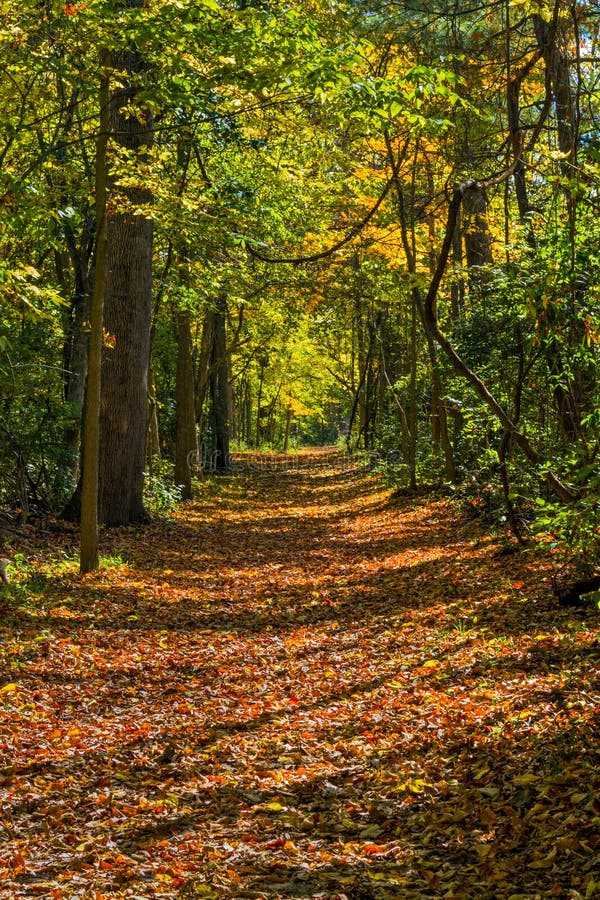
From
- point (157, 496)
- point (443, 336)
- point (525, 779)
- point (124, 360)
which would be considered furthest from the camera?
point (157, 496)

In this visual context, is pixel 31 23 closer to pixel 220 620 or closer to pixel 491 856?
pixel 220 620

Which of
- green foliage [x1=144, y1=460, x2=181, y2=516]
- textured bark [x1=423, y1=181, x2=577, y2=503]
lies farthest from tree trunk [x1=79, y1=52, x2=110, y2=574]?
green foliage [x1=144, y1=460, x2=181, y2=516]

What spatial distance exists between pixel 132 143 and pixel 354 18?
4.03 m

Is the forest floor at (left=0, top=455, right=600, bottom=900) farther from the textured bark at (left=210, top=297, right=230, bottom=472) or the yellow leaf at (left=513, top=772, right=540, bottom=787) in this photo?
the textured bark at (left=210, top=297, right=230, bottom=472)

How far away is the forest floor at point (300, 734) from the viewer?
373 centimetres

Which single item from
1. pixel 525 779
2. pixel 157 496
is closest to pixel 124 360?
pixel 157 496

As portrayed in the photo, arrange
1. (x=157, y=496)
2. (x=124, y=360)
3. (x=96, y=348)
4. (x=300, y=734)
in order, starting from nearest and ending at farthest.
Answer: (x=300, y=734), (x=96, y=348), (x=124, y=360), (x=157, y=496)

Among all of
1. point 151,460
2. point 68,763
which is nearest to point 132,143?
point 151,460

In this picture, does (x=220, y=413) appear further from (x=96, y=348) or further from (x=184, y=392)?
(x=96, y=348)

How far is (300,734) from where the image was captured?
551 cm

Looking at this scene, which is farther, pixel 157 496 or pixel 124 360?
pixel 157 496

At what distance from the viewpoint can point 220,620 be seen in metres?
8.71

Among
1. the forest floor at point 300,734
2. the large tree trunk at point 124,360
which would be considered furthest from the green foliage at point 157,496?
the forest floor at point 300,734

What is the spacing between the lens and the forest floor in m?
3.73
